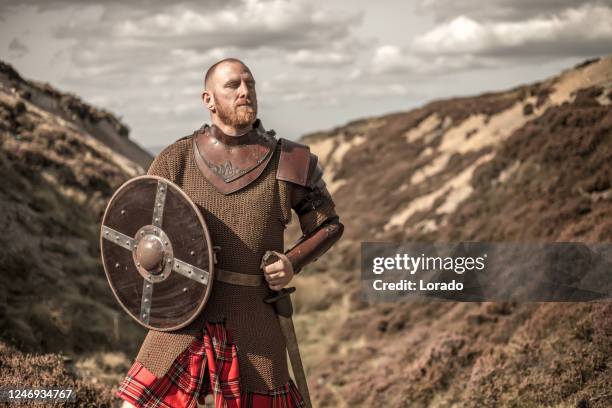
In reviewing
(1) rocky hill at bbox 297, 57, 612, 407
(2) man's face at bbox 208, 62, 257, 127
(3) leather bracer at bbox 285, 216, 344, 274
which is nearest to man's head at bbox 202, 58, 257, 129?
(2) man's face at bbox 208, 62, 257, 127

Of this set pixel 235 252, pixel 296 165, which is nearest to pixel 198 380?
pixel 235 252

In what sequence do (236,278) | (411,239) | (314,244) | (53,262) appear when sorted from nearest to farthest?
(236,278) → (314,244) → (53,262) → (411,239)

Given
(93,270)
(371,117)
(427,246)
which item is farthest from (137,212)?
(371,117)

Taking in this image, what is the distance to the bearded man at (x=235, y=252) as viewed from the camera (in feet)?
12.2

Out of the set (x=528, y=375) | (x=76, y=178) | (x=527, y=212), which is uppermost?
(x=76, y=178)

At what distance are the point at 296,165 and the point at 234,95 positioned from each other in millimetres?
517

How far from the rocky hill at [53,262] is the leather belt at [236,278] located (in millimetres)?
2657

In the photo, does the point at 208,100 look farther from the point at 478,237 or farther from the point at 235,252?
the point at 478,237

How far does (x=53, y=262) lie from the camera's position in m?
12.6

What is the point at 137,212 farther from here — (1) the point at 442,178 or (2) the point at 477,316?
(1) the point at 442,178

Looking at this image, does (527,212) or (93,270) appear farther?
(527,212)

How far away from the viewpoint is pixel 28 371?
5848 mm

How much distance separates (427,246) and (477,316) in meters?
6.85

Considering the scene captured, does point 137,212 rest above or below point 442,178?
below
